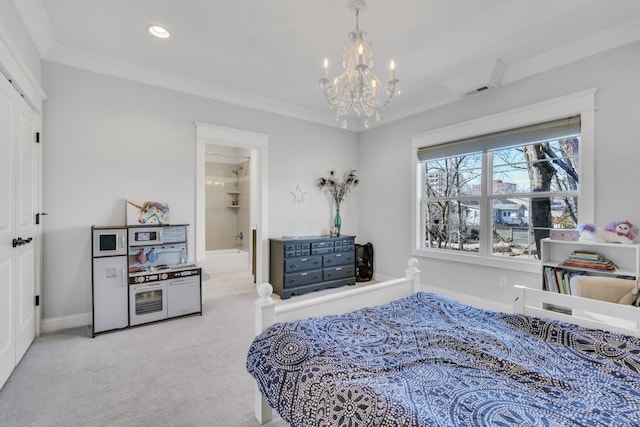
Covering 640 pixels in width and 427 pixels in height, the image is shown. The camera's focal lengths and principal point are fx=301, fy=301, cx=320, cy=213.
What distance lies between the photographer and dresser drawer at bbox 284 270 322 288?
4059 millimetres

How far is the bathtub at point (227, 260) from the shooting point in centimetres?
569

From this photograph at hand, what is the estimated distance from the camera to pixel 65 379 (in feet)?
6.92

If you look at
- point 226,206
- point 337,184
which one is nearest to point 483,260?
point 337,184

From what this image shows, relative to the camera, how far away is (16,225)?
2268 mm

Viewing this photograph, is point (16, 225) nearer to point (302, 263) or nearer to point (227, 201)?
point (302, 263)

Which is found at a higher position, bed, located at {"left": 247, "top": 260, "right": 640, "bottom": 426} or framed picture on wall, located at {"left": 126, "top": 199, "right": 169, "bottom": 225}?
framed picture on wall, located at {"left": 126, "top": 199, "right": 169, "bottom": 225}

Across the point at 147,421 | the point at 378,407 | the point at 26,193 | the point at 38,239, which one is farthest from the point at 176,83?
the point at 378,407

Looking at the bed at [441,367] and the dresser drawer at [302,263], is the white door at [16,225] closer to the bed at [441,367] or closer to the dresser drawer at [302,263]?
the bed at [441,367]

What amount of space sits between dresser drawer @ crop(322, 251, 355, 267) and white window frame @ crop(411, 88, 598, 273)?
0.93 meters

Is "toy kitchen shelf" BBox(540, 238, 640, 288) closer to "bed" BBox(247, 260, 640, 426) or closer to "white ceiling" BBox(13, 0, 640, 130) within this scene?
"bed" BBox(247, 260, 640, 426)

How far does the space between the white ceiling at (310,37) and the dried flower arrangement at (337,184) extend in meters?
1.63

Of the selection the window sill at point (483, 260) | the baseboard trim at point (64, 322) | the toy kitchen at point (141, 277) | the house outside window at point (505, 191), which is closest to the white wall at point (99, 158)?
the baseboard trim at point (64, 322)

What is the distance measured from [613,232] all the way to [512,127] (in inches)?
55.9

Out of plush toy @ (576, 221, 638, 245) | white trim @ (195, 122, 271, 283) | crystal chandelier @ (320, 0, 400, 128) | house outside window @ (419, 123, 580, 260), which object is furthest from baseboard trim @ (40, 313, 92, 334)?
plush toy @ (576, 221, 638, 245)
